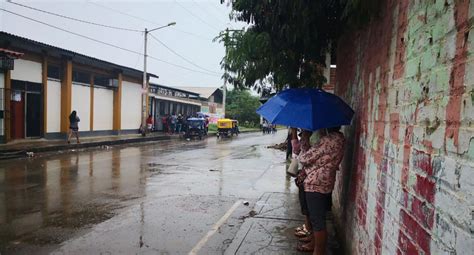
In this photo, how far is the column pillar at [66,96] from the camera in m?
21.7

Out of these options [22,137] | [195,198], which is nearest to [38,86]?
[22,137]

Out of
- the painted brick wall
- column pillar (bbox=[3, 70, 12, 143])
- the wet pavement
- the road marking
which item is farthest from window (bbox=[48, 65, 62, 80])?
the painted brick wall

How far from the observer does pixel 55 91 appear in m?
21.3

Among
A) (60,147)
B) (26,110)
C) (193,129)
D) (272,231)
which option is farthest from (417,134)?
(193,129)

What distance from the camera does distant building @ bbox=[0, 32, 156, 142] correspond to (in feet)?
57.5

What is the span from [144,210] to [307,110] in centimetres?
414

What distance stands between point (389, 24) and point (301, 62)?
4857 millimetres

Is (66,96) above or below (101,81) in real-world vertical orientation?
below

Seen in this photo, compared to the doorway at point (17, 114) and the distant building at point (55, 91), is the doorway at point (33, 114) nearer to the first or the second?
the distant building at point (55, 91)

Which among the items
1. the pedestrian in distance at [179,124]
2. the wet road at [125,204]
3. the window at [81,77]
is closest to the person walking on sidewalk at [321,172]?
the wet road at [125,204]

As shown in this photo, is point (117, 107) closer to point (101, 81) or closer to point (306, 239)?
point (101, 81)

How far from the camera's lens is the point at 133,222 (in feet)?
21.5

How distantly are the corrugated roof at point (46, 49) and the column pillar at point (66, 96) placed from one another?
70 centimetres

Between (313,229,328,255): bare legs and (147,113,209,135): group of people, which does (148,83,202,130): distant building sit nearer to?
(147,113,209,135): group of people
